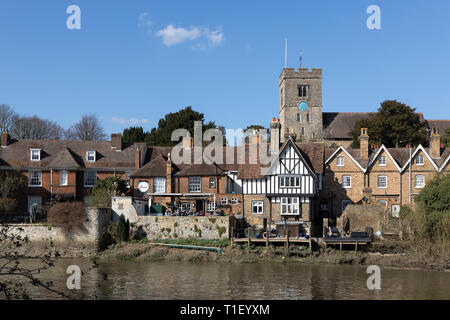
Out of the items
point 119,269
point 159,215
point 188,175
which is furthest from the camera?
point 188,175

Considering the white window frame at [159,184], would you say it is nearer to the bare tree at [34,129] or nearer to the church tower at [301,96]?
the bare tree at [34,129]

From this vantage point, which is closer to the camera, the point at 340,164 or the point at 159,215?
the point at 159,215

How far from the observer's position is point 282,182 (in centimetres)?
3825

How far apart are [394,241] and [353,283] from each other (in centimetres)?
918

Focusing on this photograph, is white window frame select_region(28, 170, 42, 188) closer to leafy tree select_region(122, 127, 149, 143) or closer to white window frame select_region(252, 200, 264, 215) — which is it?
white window frame select_region(252, 200, 264, 215)

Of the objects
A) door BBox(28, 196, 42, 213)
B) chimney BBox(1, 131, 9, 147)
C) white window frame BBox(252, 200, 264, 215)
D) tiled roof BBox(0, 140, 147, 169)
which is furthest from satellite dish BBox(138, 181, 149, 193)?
chimney BBox(1, 131, 9, 147)

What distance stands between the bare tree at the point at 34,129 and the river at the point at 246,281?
32616mm

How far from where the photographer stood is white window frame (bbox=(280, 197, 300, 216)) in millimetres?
37906

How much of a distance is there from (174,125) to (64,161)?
63.8ft

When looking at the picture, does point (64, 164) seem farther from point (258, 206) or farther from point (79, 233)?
point (258, 206)

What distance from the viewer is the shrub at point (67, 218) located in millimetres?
34719

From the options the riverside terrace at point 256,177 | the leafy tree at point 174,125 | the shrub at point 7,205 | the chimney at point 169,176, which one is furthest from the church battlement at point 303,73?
the shrub at point 7,205
